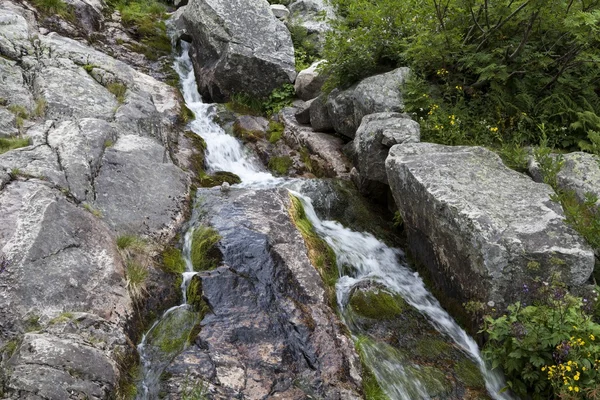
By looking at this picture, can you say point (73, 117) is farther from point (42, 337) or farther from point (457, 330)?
point (457, 330)

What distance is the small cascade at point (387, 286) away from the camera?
5070mm

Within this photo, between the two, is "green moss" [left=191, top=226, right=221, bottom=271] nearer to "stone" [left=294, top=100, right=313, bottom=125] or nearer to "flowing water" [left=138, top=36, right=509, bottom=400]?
"flowing water" [left=138, top=36, right=509, bottom=400]

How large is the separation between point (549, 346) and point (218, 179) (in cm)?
631

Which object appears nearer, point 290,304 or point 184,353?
point 184,353

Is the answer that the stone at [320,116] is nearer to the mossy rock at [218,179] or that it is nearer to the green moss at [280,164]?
the green moss at [280,164]

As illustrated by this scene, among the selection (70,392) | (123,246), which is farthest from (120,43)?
(70,392)

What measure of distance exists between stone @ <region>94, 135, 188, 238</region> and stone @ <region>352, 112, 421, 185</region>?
3168mm

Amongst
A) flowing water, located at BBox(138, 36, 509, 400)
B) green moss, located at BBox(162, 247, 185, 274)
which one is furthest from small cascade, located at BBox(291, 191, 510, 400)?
green moss, located at BBox(162, 247, 185, 274)

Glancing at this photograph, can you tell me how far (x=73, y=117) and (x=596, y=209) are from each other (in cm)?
835

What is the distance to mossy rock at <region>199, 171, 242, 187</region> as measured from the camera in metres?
8.58

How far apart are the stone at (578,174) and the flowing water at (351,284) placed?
248 centimetres

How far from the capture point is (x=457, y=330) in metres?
6.04


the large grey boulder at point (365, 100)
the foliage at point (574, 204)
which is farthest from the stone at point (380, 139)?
the foliage at point (574, 204)

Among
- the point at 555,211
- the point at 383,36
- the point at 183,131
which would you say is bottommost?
the point at 183,131
